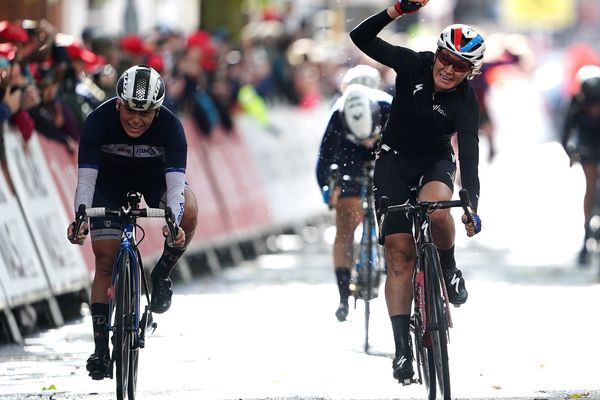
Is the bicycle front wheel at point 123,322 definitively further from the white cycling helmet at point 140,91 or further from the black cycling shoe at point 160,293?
the black cycling shoe at point 160,293

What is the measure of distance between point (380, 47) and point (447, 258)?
48.7 inches

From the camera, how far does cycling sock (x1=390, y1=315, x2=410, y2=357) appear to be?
34.4 ft

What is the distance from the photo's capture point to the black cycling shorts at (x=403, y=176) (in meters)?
10.6

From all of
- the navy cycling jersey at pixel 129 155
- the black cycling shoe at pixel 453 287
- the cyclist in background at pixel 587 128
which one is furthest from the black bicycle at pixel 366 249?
the cyclist in background at pixel 587 128

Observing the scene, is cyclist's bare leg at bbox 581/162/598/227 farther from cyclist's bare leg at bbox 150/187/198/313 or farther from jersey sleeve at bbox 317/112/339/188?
cyclist's bare leg at bbox 150/187/198/313

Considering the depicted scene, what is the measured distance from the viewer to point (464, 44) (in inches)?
405

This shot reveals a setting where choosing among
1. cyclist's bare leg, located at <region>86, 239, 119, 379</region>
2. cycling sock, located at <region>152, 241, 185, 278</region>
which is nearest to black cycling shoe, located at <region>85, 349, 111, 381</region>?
cyclist's bare leg, located at <region>86, 239, 119, 379</region>

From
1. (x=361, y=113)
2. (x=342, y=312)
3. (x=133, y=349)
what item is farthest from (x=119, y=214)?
(x=342, y=312)

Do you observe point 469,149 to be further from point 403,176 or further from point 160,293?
point 160,293

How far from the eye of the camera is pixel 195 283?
19.0 meters

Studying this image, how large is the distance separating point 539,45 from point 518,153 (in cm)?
2171

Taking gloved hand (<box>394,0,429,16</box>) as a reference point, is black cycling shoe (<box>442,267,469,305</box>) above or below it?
below

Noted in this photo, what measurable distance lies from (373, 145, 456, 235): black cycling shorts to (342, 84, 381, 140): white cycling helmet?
2811mm

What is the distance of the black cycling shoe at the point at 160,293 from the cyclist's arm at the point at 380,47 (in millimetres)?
1907
